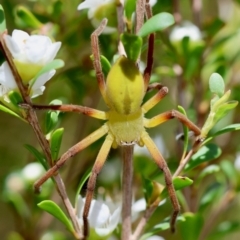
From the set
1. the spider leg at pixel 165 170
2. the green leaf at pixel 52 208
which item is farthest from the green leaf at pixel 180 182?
the green leaf at pixel 52 208

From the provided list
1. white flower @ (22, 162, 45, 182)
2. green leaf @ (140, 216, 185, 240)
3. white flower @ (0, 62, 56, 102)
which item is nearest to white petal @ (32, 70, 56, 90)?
white flower @ (0, 62, 56, 102)

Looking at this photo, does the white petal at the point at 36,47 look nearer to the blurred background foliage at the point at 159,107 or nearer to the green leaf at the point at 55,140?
the green leaf at the point at 55,140

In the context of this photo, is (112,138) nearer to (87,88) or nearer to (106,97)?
(106,97)

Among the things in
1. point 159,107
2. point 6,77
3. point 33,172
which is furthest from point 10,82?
point 159,107

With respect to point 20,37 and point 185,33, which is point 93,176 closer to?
point 20,37

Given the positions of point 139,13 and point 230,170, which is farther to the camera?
point 230,170

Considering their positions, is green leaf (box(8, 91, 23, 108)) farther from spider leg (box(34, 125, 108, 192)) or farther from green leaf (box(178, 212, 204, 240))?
green leaf (box(178, 212, 204, 240))
